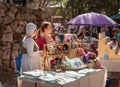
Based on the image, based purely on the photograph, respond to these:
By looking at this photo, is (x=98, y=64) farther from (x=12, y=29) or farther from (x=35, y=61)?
(x=12, y=29)

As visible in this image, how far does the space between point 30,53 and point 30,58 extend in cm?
10

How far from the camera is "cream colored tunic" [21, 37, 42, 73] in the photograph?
5332mm

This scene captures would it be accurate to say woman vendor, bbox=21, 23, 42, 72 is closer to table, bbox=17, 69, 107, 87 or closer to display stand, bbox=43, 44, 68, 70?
display stand, bbox=43, 44, 68, 70

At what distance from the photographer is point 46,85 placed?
4.50 m

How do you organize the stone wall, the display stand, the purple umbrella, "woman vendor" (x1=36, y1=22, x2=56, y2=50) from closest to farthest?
1. the display stand
2. "woman vendor" (x1=36, y1=22, x2=56, y2=50)
3. the purple umbrella
4. the stone wall

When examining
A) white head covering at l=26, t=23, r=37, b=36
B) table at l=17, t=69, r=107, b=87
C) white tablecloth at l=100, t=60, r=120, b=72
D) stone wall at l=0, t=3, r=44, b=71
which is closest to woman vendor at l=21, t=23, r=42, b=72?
white head covering at l=26, t=23, r=37, b=36

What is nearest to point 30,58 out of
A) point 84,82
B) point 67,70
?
point 67,70

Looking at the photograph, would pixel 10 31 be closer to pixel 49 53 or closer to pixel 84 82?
pixel 49 53

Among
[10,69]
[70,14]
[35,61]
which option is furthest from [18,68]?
[70,14]

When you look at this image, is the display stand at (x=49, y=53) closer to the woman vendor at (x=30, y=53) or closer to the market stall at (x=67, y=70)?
the market stall at (x=67, y=70)

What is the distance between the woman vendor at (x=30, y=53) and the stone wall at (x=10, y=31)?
399cm

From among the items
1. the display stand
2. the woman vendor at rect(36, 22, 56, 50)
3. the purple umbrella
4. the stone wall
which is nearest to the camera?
the display stand

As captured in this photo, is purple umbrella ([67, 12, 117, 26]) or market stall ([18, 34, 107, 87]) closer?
market stall ([18, 34, 107, 87])

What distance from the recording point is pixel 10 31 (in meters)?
9.69
